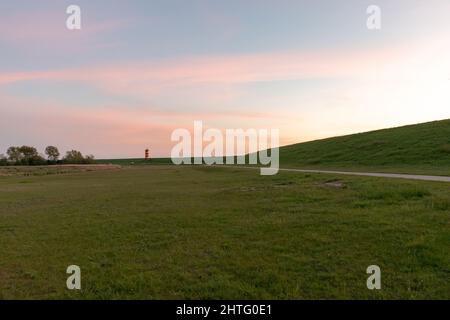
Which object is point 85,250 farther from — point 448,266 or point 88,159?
point 88,159

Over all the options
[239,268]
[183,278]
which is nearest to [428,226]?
[239,268]

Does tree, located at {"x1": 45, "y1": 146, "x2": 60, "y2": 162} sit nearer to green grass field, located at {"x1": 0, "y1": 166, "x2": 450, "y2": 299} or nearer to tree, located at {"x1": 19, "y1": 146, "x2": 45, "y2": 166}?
tree, located at {"x1": 19, "y1": 146, "x2": 45, "y2": 166}

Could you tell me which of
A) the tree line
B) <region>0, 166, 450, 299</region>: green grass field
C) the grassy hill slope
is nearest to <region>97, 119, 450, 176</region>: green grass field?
the grassy hill slope

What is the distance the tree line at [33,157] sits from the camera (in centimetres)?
14150

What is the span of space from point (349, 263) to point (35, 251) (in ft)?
27.1

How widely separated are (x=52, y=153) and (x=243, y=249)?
536 ft

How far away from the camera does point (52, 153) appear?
157 metres

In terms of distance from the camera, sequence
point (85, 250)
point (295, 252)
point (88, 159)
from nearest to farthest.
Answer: point (295, 252), point (85, 250), point (88, 159)

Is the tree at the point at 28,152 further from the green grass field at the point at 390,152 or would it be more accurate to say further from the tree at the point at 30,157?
the green grass field at the point at 390,152

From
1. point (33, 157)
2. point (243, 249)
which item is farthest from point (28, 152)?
point (243, 249)

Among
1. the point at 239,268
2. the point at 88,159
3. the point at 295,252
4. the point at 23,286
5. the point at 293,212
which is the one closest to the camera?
the point at 23,286

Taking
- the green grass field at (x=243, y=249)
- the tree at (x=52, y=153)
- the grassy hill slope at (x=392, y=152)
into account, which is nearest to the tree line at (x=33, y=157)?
the tree at (x=52, y=153)

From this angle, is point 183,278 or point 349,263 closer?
point 183,278

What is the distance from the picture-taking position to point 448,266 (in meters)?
8.04
